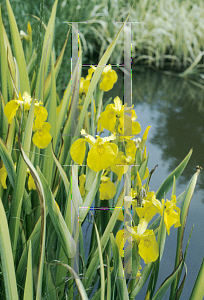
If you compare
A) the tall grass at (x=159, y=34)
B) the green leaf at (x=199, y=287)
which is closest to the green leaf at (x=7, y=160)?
the green leaf at (x=199, y=287)

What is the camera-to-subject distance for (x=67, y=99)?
75 centimetres

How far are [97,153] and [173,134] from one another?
165 centimetres

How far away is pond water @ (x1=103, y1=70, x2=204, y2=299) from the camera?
3.55ft

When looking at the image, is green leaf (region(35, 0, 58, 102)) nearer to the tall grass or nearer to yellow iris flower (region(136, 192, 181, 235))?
yellow iris flower (region(136, 192, 181, 235))

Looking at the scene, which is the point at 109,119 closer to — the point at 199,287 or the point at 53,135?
the point at 53,135

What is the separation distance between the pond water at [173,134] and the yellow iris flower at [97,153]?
0.59 m

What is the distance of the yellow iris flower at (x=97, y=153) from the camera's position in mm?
482

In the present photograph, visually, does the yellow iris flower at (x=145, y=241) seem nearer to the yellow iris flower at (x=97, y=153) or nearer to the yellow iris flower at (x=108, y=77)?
the yellow iris flower at (x=97, y=153)

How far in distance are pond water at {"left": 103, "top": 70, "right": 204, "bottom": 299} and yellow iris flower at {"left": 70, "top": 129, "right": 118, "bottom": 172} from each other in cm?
59

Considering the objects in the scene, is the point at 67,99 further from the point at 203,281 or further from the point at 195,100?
the point at 195,100

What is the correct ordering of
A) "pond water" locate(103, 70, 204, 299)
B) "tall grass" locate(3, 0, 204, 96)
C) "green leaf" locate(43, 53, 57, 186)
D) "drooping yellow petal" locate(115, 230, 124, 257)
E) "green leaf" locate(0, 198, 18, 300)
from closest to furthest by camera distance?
"green leaf" locate(0, 198, 18, 300), "drooping yellow petal" locate(115, 230, 124, 257), "green leaf" locate(43, 53, 57, 186), "pond water" locate(103, 70, 204, 299), "tall grass" locate(3, 0, 204, 96)

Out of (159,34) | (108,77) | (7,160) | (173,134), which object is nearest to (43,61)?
(108,77)

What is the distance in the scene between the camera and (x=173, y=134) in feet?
6.78

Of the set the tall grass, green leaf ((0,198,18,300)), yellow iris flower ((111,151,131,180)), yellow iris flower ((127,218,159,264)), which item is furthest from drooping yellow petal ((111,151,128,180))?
the tall grass
